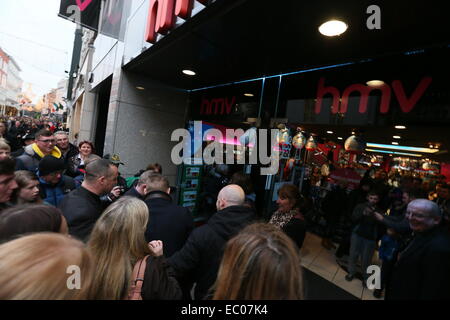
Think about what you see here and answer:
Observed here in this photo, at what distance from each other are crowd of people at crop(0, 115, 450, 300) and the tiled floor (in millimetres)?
425

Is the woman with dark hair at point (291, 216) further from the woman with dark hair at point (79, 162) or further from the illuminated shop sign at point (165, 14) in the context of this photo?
the woman with dark hair at point (79, 162)

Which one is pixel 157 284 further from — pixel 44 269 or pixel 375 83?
pixel 375 83

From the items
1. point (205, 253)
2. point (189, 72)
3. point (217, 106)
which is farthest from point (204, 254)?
point (217, 106)

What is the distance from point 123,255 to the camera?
1.43 m

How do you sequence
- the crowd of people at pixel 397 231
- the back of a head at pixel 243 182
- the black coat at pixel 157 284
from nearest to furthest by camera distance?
the black coat at pixel 157 284 < the crowd of people at pixel 397 231 < the back of a head at pixel 243 182

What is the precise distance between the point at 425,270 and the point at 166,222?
8.19 ft

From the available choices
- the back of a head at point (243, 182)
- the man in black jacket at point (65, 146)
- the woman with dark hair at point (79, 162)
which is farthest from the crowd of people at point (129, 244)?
the man in black jacket at point (65, 146)

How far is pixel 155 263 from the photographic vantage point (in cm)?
153

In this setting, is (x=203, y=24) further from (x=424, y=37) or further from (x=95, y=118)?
(x=95, y=118)

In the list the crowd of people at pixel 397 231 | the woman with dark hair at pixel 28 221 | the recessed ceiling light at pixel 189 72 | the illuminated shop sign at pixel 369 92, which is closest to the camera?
the woman with dark hair at pixel 28 221

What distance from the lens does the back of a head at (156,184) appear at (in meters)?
2.67

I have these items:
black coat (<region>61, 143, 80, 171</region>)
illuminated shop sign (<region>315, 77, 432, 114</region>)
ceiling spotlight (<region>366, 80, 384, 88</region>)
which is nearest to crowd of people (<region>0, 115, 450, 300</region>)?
black coat (<region>61, 143, 80, 171</region>)

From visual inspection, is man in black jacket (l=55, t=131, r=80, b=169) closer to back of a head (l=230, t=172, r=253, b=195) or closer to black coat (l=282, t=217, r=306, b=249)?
back of a head (l=230, t=172, r=253, b=195)
